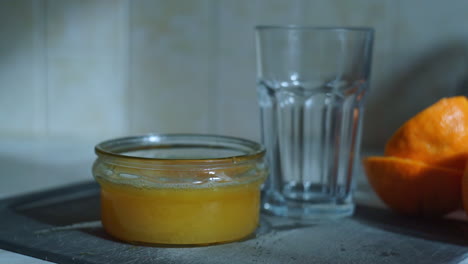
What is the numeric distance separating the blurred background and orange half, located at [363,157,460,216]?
1.55 ft

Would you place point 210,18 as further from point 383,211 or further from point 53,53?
point 383,211

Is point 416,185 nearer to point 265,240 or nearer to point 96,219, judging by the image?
point 265,240

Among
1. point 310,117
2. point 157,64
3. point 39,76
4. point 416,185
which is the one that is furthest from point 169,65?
point 416,185

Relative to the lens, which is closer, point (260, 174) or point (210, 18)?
point (260, 174)

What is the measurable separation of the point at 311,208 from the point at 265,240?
0.13 meters

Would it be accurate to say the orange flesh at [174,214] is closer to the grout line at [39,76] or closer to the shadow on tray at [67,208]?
the shadow on tray at [67,208]

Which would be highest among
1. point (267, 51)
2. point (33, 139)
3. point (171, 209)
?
point (267, 51)

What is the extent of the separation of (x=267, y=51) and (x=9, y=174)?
0.45 metres

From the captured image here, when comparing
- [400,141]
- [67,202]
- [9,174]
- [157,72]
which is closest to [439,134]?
[400,141]

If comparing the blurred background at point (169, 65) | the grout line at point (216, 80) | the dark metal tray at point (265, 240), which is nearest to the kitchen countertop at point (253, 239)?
the dark metal tray at point (265, 240)

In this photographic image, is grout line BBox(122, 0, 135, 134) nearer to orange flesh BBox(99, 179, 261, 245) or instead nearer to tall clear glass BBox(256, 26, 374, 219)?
tall clear glass BBox(256, 26, 374, 219)

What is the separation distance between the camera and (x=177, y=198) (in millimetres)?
550

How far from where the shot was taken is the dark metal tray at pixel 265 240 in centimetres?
52

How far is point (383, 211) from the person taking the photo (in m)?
0.73
